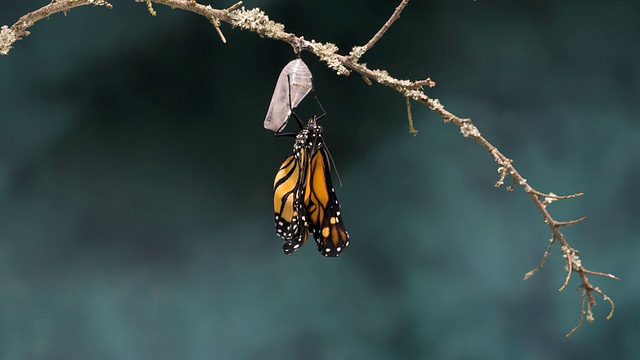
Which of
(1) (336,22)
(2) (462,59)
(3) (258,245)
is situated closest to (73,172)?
(3) (258,245)

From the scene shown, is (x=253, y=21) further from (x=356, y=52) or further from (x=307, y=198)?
(x=307, y=198)

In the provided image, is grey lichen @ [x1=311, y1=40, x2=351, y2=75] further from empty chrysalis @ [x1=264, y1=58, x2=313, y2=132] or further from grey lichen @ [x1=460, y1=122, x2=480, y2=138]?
grey lichen @ [x1=460, y1=122, x2=480, y2=138]

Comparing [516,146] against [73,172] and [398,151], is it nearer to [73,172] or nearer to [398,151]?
[398,151]

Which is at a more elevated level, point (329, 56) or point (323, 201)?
point (329, 56)

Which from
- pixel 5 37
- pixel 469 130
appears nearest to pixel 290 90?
pixel 469 130

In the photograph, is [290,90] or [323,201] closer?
[290,90]

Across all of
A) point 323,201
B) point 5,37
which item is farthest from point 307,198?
point 5,37

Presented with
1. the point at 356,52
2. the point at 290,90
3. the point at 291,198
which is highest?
the point at 356,52
